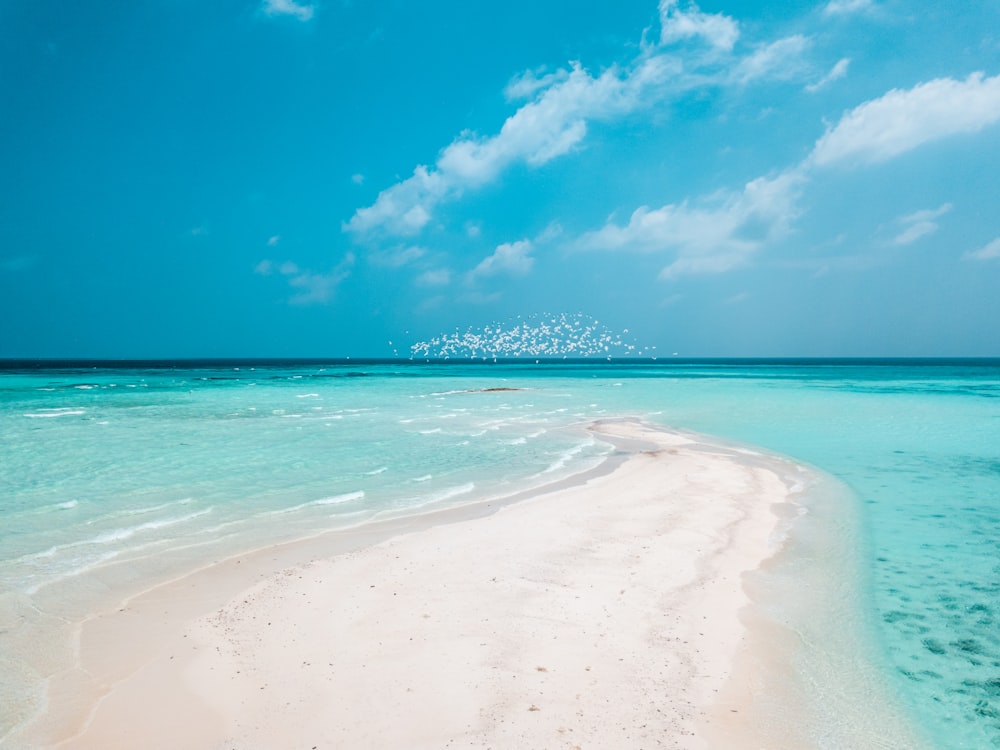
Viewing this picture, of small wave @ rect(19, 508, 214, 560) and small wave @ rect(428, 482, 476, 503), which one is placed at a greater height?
small wave @ rect(19, 508, 214, 560)

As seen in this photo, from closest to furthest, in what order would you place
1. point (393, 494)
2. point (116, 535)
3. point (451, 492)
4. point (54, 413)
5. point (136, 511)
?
point (116, 535)
point (136, 511)
point (393, 494)
point (451, 492)
point (54, 413)

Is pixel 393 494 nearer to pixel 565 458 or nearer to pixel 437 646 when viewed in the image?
pixel 565 458

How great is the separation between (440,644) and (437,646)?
53 mm

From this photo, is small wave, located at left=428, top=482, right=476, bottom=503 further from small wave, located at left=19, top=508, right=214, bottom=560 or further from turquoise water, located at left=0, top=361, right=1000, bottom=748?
small wave, located at left=19, top=508, right=214, bottom=560

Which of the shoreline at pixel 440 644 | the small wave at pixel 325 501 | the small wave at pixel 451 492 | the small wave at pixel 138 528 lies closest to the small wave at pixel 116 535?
the small wave at pixel 138 528

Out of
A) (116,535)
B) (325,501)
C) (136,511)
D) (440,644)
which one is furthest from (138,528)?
(440,644)

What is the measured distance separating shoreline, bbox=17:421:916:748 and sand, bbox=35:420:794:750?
22 millimetres

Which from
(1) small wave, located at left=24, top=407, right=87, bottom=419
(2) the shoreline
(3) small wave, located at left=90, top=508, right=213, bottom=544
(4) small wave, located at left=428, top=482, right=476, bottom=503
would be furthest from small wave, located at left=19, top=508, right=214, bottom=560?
(1) small wave, located at left=24, top=407, right=87, bottom=419

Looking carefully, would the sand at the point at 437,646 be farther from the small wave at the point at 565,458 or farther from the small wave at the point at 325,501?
the small wave at the point at 565,458

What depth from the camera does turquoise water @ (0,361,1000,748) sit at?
5.86 metres

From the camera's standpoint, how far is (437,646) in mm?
5723

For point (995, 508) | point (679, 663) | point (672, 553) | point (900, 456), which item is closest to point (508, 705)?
point (679, 663)


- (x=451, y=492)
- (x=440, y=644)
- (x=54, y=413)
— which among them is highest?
(x=54, y=413)

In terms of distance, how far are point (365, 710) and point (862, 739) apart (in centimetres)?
391
